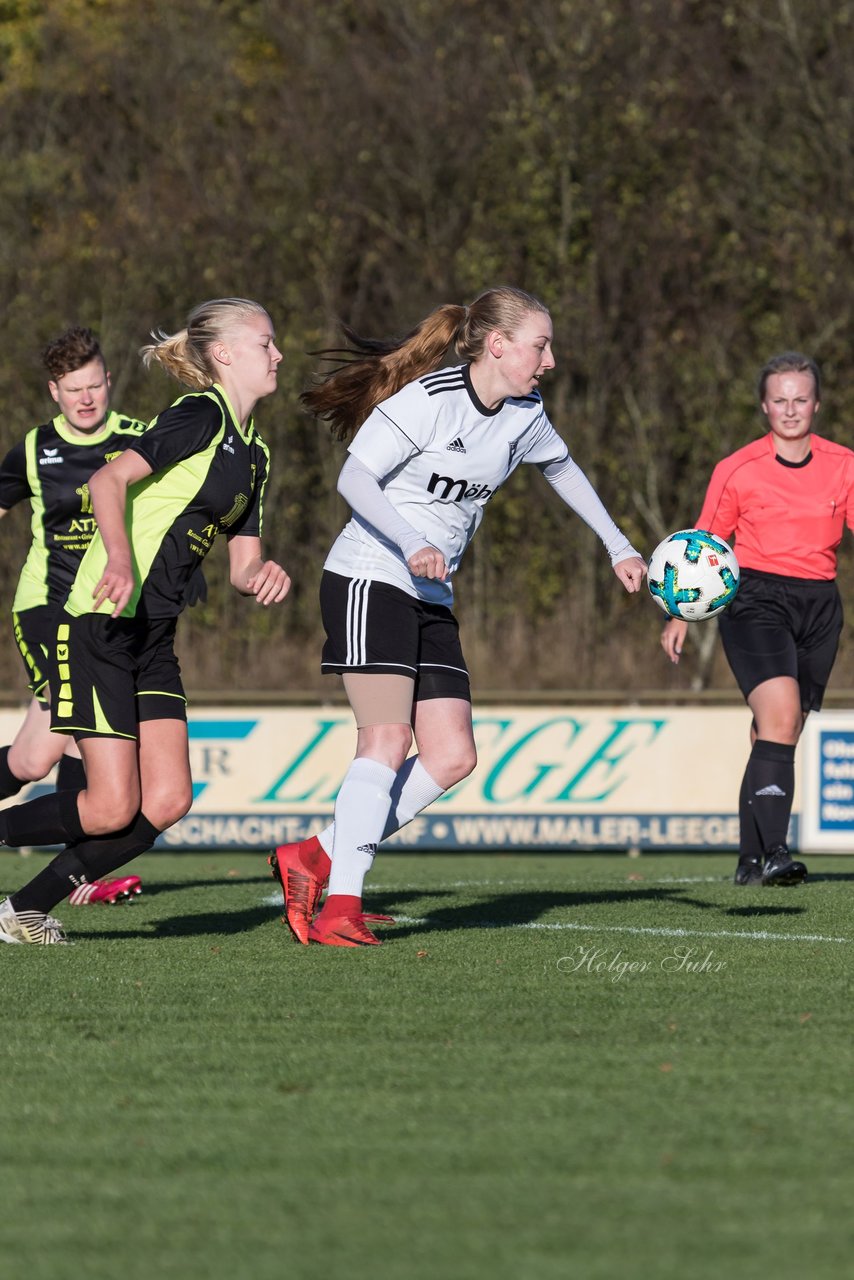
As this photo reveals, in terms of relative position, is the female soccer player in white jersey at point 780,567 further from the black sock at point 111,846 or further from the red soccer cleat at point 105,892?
the black sock at point 111,846

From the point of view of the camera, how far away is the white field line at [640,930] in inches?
251

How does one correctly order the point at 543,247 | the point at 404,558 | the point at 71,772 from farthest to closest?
the point at 543,247 → the point at 71,772 → the point at 404,558


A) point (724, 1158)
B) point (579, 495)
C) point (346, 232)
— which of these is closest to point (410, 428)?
point (579, 495)

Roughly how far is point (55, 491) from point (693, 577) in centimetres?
283

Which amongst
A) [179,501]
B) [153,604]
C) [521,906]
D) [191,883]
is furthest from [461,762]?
[191,883]

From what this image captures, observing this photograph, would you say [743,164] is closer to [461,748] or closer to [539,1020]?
[461,748]

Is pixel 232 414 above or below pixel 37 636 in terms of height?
above

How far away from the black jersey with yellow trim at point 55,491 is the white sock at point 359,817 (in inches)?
101

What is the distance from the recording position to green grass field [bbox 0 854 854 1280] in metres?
2.79

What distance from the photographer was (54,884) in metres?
6.09

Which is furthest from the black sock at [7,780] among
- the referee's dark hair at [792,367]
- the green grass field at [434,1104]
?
the referee's dark hair at [792,367]

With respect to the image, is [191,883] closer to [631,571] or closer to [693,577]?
[693,577]

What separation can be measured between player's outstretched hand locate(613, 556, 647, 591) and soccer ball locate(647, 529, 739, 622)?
0.50 m

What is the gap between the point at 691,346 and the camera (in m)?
22.6
